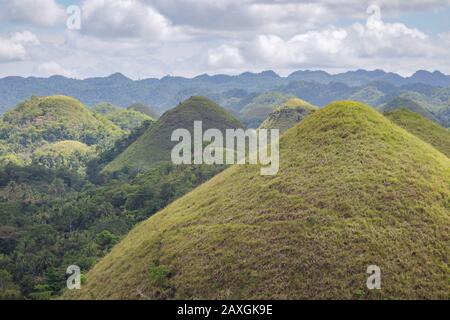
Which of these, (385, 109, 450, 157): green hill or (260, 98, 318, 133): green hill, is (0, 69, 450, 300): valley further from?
(260, 98, 318, 133): green hill

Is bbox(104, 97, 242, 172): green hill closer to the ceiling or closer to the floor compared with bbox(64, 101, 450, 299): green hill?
closer to the ceiling

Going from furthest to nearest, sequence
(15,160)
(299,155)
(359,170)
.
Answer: (15,160) < (299,155) < (359,170)

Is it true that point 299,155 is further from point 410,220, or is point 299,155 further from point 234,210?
point 410,220

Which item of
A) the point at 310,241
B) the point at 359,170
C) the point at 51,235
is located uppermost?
the point at 359,170

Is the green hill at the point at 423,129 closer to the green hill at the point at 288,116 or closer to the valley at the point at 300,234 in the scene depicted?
the valley at the point at 300,234

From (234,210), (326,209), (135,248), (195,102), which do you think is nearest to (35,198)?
(135,248)

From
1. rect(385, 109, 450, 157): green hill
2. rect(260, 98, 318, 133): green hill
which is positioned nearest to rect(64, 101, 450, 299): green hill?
rect(385, 109, 450, 157): green hill

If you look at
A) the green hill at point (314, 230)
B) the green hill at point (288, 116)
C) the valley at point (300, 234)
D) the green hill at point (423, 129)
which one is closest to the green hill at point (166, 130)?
the green hill at point (288, 116)
